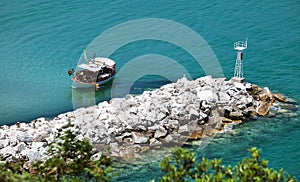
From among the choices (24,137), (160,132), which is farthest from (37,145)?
(160,132)

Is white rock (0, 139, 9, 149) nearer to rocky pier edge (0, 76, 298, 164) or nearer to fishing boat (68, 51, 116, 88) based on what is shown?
rocky pier edge (0, 76, 298, 164)

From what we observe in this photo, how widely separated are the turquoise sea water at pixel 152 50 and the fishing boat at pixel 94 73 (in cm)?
77

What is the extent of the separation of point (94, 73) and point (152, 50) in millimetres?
6897

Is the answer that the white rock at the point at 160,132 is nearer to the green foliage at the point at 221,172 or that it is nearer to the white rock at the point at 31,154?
the white rock at the point at 31,154

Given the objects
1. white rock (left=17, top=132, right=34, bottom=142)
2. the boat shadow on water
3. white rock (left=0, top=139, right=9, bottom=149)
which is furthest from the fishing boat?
white rock (left=0, top=139, right=9, bottom=149)

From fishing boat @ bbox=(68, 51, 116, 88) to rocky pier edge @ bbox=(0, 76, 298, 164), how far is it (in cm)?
443

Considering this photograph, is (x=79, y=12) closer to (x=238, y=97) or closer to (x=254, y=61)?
(x=254, y=61)

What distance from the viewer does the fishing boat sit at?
136 feet

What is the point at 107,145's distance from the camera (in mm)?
32562

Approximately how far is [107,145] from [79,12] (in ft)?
79.9

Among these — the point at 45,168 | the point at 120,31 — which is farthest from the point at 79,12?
the point at 45,168

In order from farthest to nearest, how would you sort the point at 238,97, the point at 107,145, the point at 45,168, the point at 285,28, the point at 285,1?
the point at 285,1 → the point at 285,28 → the point at 238,97 → the point at 107,145 → the point at 45,168

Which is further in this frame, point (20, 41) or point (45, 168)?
point (20, 41)

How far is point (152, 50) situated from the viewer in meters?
46.5
